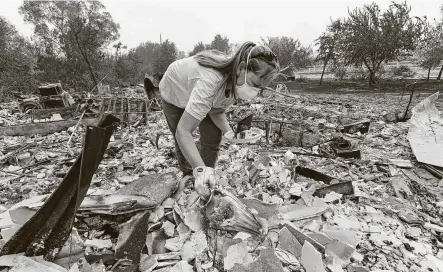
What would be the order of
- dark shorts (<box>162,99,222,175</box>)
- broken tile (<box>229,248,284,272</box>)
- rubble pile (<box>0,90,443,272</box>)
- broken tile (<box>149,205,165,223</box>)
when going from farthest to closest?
dark shorts (<box>162,99,222,175</box>) < broken tile (<box>149,205,165,223</box>) < rubble pile (<box>0,90,443,272</box>) < broken tile (<box>229,248,284,272</box>)

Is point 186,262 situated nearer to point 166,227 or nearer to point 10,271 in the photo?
point 166,227

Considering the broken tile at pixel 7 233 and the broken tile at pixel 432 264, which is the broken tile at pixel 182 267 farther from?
the broken tile at pixel 432 264

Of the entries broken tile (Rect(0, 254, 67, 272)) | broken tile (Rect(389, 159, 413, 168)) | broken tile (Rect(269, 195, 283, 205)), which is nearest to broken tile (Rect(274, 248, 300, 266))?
broken tile (Rect(269, 195, 283, 205))

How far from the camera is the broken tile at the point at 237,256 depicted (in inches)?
66.6

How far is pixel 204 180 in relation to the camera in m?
1.47

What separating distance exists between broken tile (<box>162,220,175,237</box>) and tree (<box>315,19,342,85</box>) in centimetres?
2253

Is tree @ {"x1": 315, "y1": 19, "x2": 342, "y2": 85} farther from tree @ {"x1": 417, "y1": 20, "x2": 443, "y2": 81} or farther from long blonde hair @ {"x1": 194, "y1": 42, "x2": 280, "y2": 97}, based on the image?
long blonde hair @ {"x1": 194, "y1": 42, "x2": 280, "y2": 97}

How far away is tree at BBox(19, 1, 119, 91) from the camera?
19.7 metres

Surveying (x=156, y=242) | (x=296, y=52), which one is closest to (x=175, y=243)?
(x=156, y=242)

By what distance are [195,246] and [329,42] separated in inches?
917

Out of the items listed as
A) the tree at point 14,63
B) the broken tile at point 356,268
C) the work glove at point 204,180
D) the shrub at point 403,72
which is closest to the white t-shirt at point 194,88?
the work glove at point 204,180

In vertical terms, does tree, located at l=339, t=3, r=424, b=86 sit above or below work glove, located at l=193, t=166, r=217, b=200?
above

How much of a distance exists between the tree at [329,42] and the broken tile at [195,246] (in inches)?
889

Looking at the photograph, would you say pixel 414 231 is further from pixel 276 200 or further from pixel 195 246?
pixel 195 246
